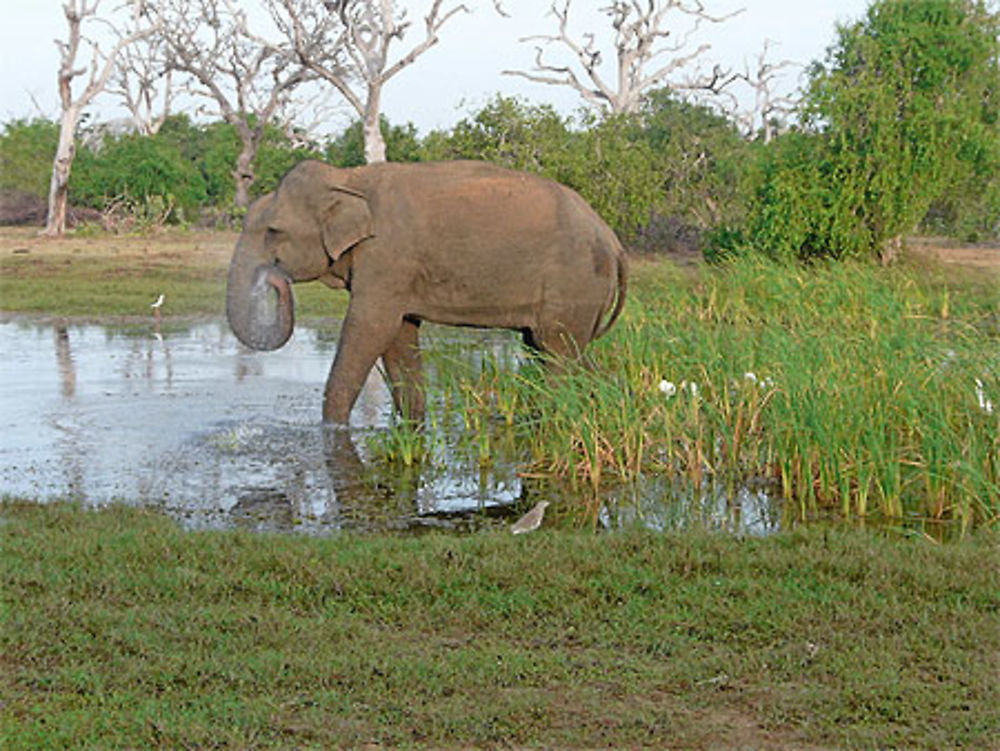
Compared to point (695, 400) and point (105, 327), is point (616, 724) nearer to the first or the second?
point (695, 400)

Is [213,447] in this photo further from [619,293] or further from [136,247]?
[136,247]

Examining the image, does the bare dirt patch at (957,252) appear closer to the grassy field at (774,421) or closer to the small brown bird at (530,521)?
the grassy field at (774,421)

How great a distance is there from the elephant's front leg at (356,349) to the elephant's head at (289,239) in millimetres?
446

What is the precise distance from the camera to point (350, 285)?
9281mm

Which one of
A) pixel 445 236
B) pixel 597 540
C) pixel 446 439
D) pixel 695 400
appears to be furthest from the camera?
pixel 445 236

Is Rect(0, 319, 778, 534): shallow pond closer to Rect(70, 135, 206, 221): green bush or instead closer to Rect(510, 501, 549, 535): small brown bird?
Rect(510, 501, 549, 535): small brown bird

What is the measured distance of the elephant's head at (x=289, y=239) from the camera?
29.6ft

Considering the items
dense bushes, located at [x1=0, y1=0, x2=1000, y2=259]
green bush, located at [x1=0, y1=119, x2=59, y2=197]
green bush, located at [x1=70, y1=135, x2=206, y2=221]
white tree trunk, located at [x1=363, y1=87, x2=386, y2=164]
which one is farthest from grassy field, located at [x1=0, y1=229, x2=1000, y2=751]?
green bush, located at [x1=0, y1=119, x2=59, y2=197]

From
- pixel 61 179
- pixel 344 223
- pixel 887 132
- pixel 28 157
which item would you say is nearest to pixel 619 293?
pixel 344 223

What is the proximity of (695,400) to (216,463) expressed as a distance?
2.90m

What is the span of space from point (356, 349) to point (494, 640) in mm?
4470

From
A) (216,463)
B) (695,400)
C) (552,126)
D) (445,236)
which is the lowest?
(216,463)

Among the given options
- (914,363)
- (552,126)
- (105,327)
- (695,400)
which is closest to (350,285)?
(695,400)

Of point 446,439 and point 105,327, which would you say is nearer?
point 446,439
